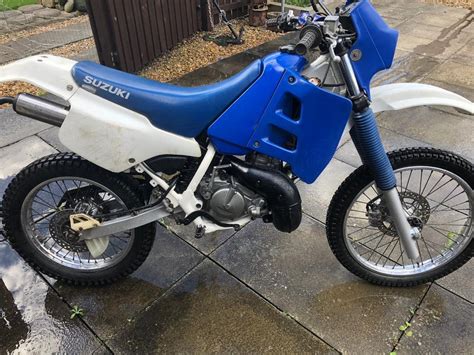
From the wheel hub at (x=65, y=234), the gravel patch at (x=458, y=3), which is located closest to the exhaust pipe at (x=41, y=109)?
the wheel hub at (x=65, y=234)

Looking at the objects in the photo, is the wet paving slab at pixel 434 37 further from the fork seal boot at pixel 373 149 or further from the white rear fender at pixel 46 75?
the white rear fender at pixel 46 75

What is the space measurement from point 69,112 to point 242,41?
4505mm

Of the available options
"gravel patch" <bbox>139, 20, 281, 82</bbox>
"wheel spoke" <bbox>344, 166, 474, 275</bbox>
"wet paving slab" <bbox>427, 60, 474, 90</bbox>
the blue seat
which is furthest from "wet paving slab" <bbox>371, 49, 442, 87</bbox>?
the blue seat

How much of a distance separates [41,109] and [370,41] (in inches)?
57.3

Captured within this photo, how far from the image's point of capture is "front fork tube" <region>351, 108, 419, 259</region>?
5.91ft

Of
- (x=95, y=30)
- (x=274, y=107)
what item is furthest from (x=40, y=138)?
(x=274, y=107)

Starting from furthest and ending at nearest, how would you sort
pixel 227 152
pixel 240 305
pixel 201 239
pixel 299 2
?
pixel 299 2 < pixel 201 239 < pixel 240 305 < pixel 227 152

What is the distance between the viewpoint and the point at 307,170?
6.23 feet

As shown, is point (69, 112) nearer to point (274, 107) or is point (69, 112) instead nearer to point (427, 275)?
point (274, 107)

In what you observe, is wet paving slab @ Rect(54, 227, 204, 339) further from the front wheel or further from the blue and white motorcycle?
the front wheel

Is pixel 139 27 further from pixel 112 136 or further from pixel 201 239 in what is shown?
pixel 112 136

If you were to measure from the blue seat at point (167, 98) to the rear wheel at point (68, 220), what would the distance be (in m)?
0.39

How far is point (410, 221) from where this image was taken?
218 centimetres

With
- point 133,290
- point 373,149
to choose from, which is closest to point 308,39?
point 373,149
